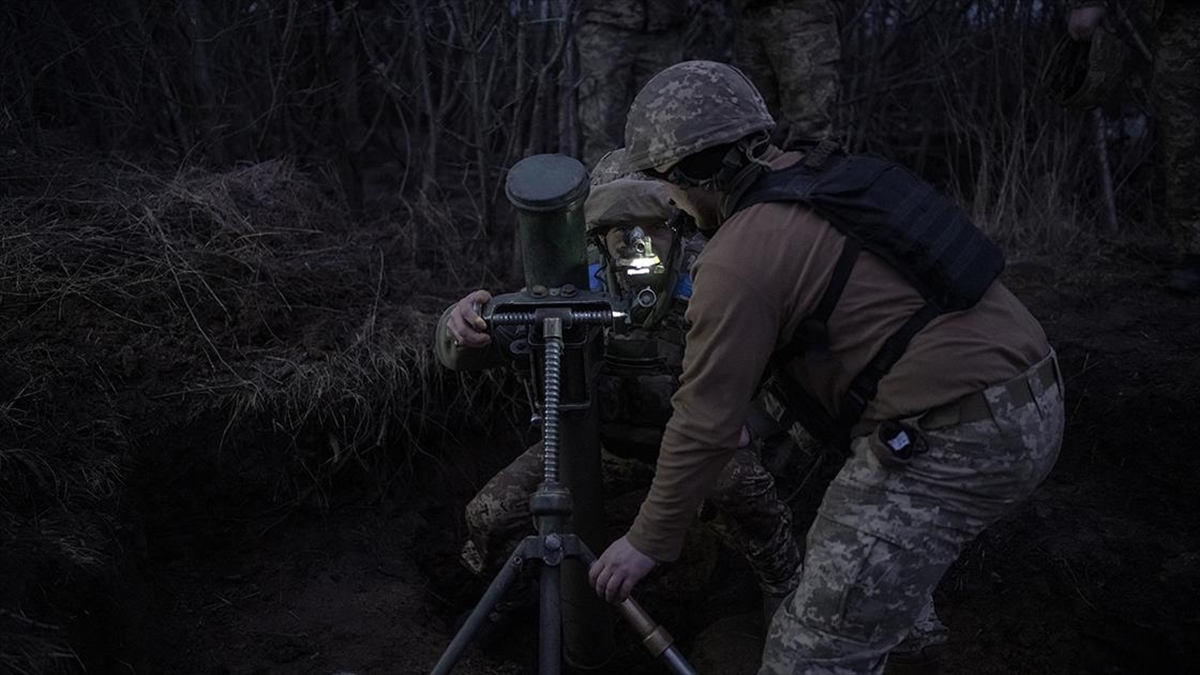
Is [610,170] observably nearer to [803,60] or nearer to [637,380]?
[637,380]

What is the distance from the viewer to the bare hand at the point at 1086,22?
5285 mm

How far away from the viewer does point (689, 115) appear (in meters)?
2.56

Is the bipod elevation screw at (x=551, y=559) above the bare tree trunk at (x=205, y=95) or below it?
below

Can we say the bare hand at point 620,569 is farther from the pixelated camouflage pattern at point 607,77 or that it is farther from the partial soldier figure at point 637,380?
the pixelated camouflage pattern at point 607,77

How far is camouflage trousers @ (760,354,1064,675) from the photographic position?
2475mm

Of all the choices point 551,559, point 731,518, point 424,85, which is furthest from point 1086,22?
point 551,559

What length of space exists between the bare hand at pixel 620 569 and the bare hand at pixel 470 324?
0.81m

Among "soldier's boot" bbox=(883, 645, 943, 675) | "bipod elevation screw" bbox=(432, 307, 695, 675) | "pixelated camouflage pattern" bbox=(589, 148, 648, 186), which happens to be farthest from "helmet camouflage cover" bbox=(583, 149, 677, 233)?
"soldier's boot" bbox=(883, 645, 943, 675)

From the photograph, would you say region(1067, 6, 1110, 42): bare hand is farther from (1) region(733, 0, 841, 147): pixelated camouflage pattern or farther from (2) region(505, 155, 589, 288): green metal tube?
(2) region(505, 155, 589, 288): green metal tube

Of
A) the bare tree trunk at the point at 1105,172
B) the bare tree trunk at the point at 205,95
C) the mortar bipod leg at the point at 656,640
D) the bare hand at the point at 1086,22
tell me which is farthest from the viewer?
the bare tree trunk at the point at 1105,172

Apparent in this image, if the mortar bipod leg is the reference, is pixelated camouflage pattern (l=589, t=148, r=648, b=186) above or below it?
above

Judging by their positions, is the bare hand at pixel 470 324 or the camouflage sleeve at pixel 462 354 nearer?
the bare hand at pixel 470 324

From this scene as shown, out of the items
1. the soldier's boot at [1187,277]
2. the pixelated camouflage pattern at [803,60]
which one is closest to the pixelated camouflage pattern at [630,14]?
the pixelated camouflage pattern at [803,60]

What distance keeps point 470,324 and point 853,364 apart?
44.6 inches
